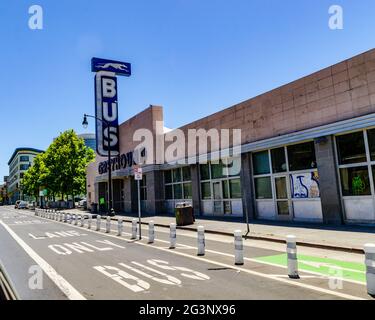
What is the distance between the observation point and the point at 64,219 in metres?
27.6

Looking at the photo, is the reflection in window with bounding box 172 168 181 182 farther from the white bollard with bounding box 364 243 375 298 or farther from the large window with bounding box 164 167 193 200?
the white bollard with bounding box 364 243 375 298

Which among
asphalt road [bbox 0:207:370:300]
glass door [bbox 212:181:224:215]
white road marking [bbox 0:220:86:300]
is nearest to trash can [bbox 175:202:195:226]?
glass door [bbox 212:181:224:215]

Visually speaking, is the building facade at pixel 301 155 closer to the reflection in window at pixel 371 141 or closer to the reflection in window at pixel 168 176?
the reflection in window at pixel 371 141

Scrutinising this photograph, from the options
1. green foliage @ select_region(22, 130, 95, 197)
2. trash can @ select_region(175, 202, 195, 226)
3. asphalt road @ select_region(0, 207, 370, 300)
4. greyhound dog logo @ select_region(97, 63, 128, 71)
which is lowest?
asphalt road @ select_region(0, 207, 370, 300)

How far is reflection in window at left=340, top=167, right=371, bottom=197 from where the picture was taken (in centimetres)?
1368

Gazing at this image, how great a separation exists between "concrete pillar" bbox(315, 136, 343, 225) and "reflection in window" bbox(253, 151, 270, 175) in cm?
376

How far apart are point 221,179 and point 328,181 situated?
828cm

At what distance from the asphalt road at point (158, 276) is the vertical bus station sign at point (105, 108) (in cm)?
2509

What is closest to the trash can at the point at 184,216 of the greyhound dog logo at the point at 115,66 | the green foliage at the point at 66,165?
the greyhound dog logo at the point at 115,66

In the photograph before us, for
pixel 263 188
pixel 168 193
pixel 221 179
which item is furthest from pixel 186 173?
pixel 263 188

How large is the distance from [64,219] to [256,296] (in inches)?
962

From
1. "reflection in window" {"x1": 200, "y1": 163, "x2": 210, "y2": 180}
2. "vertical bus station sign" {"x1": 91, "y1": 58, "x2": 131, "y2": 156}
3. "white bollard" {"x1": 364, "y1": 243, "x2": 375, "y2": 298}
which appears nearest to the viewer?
"white bollard" {"x1": 364, "y1": 243, "x2": 375, "y2": 298}

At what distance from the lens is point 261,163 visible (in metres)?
19.1
